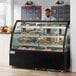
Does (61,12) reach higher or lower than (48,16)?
higher

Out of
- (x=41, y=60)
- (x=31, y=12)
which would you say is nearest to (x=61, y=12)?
(x=31, y=12)

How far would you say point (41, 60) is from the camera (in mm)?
6898

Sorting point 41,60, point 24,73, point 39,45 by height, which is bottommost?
point 24,73

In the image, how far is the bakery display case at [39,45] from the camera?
6726 mm

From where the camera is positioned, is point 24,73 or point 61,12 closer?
point 24,73

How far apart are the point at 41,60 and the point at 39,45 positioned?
17.6 inches

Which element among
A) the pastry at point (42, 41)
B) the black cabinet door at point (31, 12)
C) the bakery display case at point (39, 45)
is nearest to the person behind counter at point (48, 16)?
the bakery display case at point (39, 45)

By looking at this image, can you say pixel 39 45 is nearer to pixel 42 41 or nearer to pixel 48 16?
pixel 42 41

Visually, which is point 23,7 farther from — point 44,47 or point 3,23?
point 44,47

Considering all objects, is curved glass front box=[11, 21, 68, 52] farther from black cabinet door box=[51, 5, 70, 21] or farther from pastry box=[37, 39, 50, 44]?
black cabinet door box=[51, 5, 70, 21]

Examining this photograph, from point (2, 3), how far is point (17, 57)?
500 centimetres

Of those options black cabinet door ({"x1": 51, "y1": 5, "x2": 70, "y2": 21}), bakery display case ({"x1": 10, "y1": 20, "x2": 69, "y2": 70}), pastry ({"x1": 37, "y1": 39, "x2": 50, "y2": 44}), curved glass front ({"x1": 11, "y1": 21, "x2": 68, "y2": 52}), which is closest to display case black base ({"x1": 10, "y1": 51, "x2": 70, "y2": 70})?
bakery display case ({"x1": 10, "y1": 20, "x2": 69, "y2": 70})

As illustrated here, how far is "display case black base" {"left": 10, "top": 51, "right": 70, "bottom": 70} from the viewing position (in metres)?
6.66

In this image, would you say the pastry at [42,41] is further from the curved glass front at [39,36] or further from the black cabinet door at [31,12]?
the black cabinet door at [31,12]
